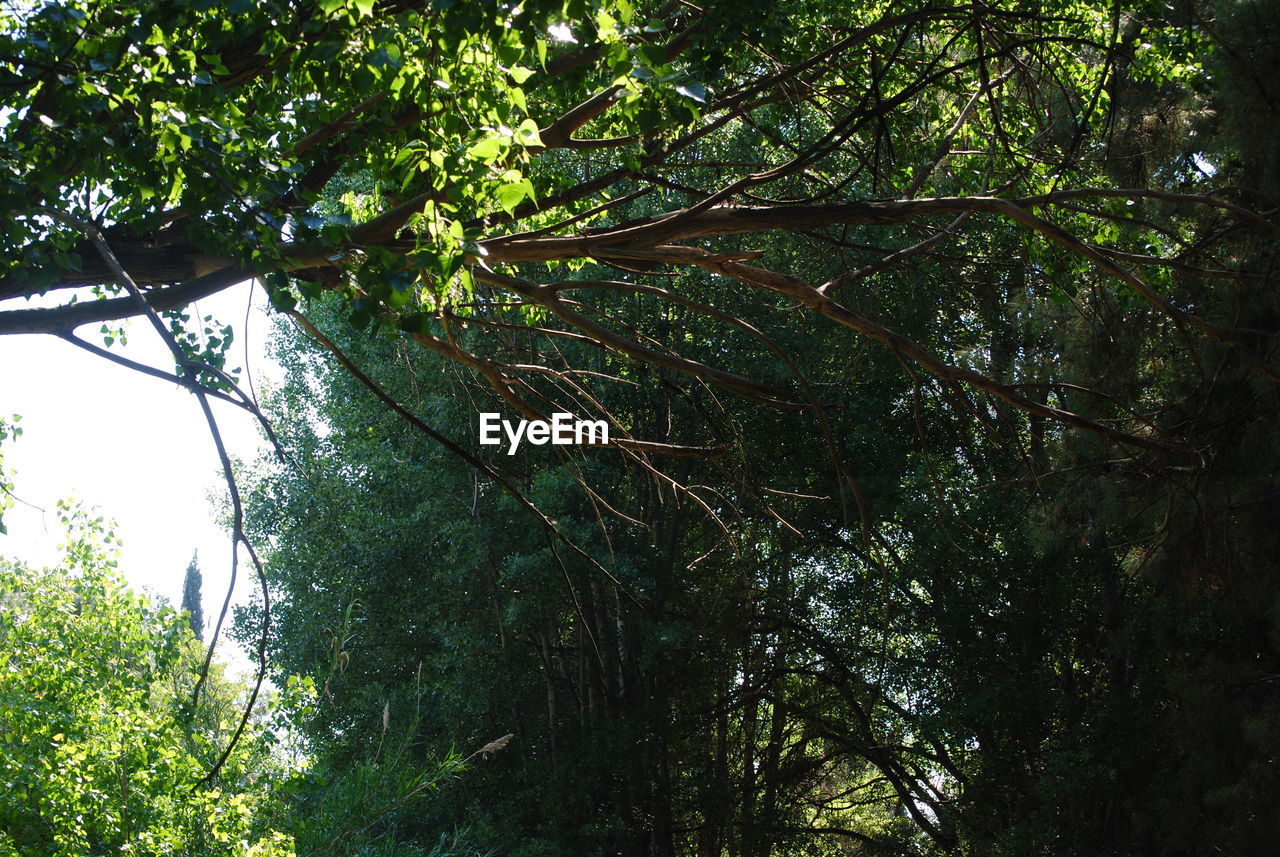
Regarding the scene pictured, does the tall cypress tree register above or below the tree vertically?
above

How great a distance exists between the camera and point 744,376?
259 inches

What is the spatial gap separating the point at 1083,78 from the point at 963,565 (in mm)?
4377

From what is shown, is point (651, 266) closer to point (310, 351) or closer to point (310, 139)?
point (310, 139)

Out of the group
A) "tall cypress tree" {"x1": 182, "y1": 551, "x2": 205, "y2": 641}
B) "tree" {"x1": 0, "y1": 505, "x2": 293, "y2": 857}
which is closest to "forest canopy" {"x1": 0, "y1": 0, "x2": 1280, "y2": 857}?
"tree" {"x1": 0, "y1": 505, "x2": 293, "y2": 857}

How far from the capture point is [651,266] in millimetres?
2785

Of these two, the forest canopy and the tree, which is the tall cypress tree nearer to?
the forest canopy

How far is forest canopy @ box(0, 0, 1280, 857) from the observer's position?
225 centimetres

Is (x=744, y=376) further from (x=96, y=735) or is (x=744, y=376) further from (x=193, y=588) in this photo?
(x=193, y=588)

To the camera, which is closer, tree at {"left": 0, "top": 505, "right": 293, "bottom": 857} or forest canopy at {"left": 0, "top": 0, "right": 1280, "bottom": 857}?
forest canopy at {"left": 0, "top": 0, "right": 1280, "bottom": 857}

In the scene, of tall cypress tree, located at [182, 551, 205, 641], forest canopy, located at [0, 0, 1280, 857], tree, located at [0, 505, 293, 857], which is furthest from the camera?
tall cypress tree, located at [182, 551, 205, 641]

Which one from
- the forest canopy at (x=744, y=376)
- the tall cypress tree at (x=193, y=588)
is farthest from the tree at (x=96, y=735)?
the tall cypress tree at (x=193, y=588)

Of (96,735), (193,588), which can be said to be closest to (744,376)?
(96,735)

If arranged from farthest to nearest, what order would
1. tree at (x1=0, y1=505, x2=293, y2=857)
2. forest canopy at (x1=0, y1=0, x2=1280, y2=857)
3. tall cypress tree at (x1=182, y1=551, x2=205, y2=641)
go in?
1. tall cypress tree at (x1=182, y1=551, x2=205, y2=641)
2. tree at (x1=0, y1=505, x2=293, y2=857)
3. forest canopy at (x1=0, y1=0, x2=1280, y2=857)

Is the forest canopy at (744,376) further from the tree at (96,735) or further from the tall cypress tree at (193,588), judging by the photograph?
the tall cypress tree at (193,588)
